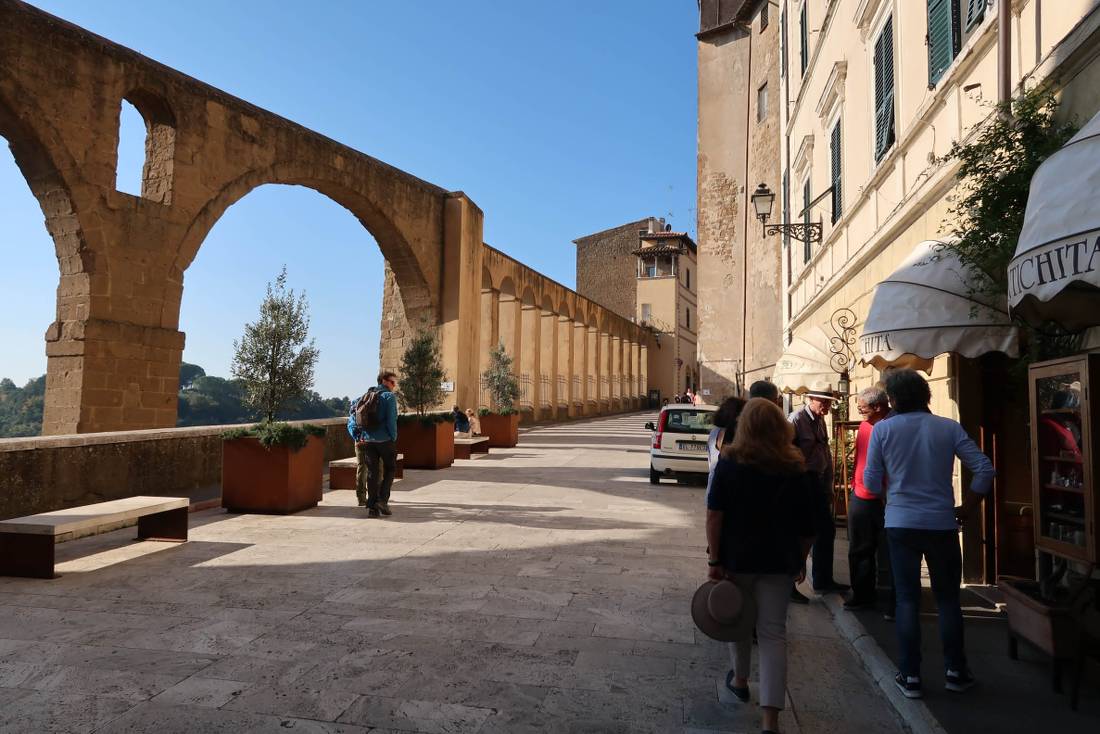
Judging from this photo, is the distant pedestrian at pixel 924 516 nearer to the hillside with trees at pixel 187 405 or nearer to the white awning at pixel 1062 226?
the white awning at pixel 1062 226

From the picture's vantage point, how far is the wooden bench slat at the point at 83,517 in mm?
5543

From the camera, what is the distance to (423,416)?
47.7 feet

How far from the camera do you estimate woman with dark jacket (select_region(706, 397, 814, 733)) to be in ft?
10.7

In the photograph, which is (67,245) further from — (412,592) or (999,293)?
(999,293)

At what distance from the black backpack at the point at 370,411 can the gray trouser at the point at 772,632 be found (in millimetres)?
6175

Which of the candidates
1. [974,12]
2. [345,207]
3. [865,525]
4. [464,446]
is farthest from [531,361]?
[865,525]

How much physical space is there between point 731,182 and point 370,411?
76.1 feet

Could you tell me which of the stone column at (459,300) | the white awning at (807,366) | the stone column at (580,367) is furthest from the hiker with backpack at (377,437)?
the stone column at (580,367)

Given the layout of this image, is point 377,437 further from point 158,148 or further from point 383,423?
point 158,148

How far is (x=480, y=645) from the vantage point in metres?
4.27

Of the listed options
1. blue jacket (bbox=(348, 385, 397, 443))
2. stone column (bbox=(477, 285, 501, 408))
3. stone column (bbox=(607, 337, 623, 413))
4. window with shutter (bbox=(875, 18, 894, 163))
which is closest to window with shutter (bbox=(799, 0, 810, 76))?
window with shutter (bbox=(875, 18, 894, 163))

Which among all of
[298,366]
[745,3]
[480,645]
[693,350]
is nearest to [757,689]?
[480,645]

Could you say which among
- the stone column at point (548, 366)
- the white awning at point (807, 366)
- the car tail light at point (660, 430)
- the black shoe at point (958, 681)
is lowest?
the black shoe at point (958, 681)

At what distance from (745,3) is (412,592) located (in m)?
27.8
